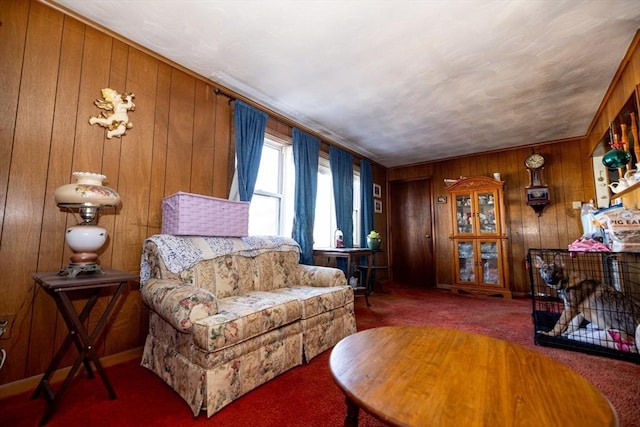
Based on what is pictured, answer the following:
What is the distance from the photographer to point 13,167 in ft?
5.41

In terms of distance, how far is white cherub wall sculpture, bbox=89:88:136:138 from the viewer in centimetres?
199

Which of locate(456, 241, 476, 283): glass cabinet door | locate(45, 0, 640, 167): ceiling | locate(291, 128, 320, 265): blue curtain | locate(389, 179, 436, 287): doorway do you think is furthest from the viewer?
locate(389, 179, 436, 287): doorway

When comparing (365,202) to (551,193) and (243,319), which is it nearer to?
(551,193)

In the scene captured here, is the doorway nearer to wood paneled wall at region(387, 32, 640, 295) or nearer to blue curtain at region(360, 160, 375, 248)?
wood paneled wall at region(387, 32, 640, 295)

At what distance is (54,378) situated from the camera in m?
1.72

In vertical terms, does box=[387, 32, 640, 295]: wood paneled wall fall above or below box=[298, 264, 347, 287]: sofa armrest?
above

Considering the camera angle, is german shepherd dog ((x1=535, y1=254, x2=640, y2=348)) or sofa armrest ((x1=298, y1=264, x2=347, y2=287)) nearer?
german shepherd dog ((x1=535, y1=254, x2=640, y2=348))

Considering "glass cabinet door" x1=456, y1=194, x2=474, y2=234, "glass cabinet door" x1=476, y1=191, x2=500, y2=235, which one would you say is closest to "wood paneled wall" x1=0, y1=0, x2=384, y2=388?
"glass cabinet door" x1=456, y1=194, x2=474, y2=234

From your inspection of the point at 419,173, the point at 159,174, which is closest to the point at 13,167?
the point at 159,174

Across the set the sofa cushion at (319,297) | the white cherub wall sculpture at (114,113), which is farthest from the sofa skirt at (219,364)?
the white cherub wall sculpture at (114,113)

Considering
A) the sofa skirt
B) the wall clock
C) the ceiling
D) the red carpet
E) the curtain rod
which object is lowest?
the red carpet

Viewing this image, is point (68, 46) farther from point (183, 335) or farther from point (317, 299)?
point (317, 299)

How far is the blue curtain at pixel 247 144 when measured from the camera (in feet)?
9.04

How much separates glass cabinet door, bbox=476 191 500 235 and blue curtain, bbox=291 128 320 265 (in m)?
2.80
